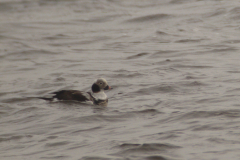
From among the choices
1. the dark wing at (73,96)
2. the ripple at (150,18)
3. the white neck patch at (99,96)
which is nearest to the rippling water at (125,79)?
the ripple at (150,18)

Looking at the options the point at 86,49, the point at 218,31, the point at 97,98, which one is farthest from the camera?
the point at 218,31

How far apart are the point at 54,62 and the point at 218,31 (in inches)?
287

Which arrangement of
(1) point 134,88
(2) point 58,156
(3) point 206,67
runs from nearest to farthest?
(2) point 58,156
(1) point 134,88
(3) point 206,67

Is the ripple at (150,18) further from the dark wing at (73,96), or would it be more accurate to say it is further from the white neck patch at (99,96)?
the dark wing at (73,96)

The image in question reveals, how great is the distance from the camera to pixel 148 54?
49.4 feet

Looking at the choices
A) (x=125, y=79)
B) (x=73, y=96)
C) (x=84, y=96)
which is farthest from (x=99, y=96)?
(x=125, y=79)

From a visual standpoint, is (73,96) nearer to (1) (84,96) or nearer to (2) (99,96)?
(1) (84,96)

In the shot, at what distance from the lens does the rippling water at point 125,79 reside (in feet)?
21.7

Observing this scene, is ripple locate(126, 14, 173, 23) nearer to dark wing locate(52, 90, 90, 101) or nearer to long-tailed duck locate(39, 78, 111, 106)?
long-tailed duck locate(39, 78, 111, 106)

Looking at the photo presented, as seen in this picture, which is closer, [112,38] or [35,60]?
[35,60]

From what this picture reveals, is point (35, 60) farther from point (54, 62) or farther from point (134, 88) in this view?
point (134, 88)

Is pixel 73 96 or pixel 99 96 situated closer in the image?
pixel 73 96

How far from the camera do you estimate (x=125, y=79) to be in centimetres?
1183

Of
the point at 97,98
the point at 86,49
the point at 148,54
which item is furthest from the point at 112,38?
the point at 97,98
